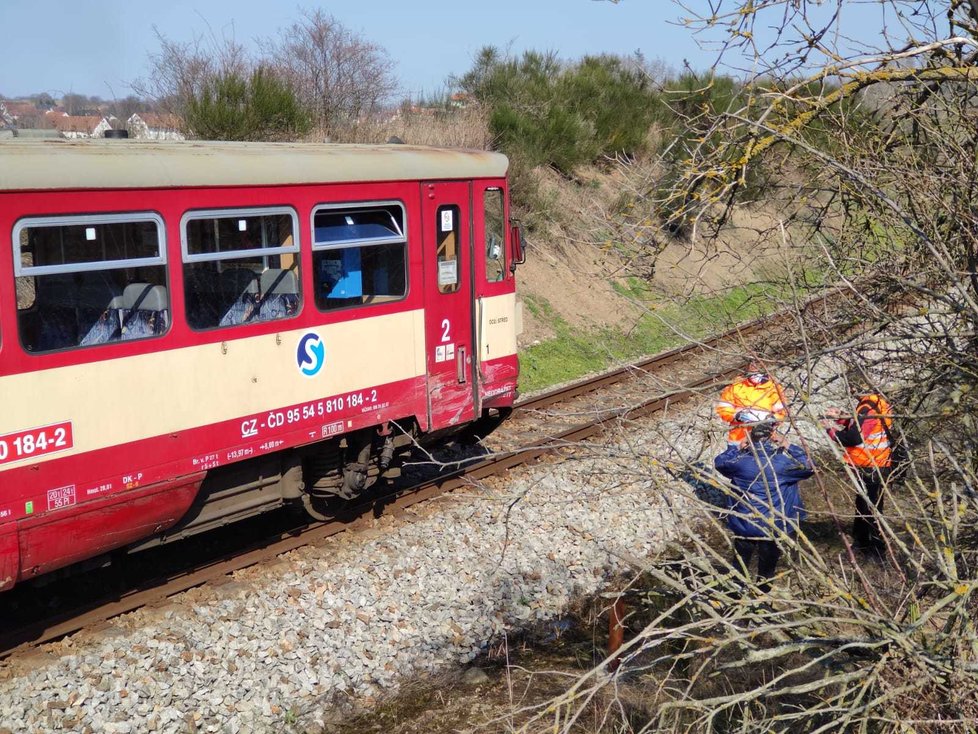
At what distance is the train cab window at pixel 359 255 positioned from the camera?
770cm

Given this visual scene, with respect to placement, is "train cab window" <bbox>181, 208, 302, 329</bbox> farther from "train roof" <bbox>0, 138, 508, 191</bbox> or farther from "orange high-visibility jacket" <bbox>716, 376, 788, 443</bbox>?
"orange high-visibility jacket" <bbox>716, 376, 788, 443</bbox>

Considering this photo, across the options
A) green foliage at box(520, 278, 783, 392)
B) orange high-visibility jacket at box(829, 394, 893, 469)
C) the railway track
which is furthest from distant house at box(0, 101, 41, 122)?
orange high-visibility jacket at box(829, 394, 893, 469)

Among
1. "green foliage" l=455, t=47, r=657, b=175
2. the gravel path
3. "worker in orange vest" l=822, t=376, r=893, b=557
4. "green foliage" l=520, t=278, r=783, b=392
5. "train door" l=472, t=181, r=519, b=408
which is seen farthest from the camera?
"green foliage" l=455, t=47, r=657, b=175

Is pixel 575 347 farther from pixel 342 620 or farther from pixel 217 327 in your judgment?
pixel 217 327

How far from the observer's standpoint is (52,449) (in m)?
5.97

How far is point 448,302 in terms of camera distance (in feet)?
29.2

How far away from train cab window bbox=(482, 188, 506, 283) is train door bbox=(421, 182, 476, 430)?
19.2 inches

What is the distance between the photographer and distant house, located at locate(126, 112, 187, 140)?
1602cm

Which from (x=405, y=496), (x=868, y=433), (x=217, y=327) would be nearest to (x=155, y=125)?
(x=405, y=496)

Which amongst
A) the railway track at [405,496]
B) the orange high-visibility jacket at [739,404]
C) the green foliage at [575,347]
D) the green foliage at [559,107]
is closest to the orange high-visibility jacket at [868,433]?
the orange high-visibility jacket at [739,404]

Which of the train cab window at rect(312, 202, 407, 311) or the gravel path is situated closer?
the gravel path

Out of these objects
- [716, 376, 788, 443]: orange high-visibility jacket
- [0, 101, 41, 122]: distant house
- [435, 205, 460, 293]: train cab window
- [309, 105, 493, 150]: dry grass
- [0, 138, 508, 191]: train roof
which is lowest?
[716, 376, 788, 443]: orange high-visibility jacket

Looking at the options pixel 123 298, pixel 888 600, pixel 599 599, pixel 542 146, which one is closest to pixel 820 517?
pixel 599 599

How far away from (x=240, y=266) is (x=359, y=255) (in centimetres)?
120
